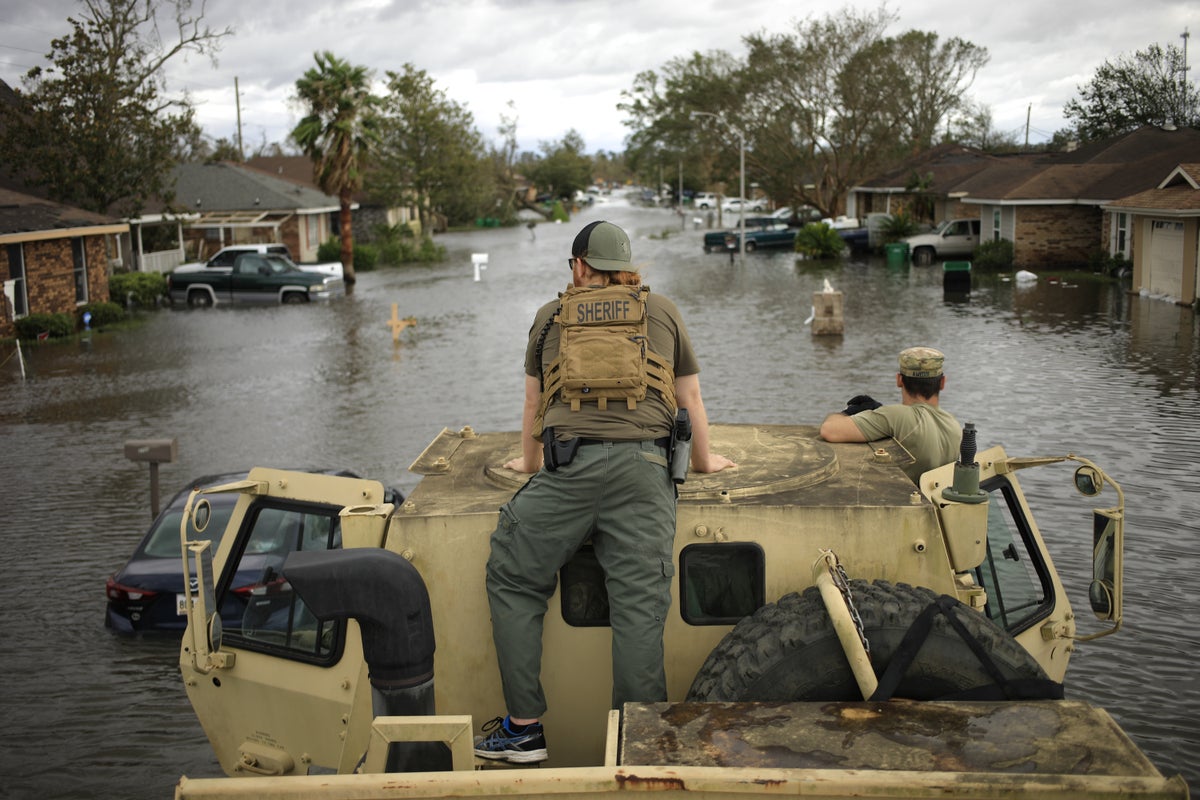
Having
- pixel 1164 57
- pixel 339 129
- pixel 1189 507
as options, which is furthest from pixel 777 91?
pixel 1189 507

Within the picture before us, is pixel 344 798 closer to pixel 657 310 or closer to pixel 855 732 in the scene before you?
pixel 855 732

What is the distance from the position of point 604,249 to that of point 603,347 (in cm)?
37

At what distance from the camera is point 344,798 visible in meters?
3.19

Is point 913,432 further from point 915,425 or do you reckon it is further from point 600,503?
point 600,503

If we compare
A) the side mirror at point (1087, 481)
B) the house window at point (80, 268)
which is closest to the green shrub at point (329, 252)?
the house window at point (80, 268)

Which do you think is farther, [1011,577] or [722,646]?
[1011,577]

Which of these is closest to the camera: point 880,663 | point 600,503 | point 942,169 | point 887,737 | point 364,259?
point 887,737

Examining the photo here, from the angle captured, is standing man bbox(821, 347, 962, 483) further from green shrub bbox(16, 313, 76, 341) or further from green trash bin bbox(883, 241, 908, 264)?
green trash bin bbox(883, 241, 908, 264)

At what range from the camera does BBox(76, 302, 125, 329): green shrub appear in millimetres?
31812

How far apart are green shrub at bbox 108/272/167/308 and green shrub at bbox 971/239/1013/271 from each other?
1048 inches

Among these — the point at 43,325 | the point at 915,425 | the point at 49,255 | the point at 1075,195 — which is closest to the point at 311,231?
the point at 49,255

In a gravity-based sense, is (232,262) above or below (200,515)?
above

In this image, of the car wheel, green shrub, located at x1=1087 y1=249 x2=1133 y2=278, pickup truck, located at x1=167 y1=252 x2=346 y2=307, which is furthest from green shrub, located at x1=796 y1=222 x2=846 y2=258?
the car wheel

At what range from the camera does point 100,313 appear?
105 feet
